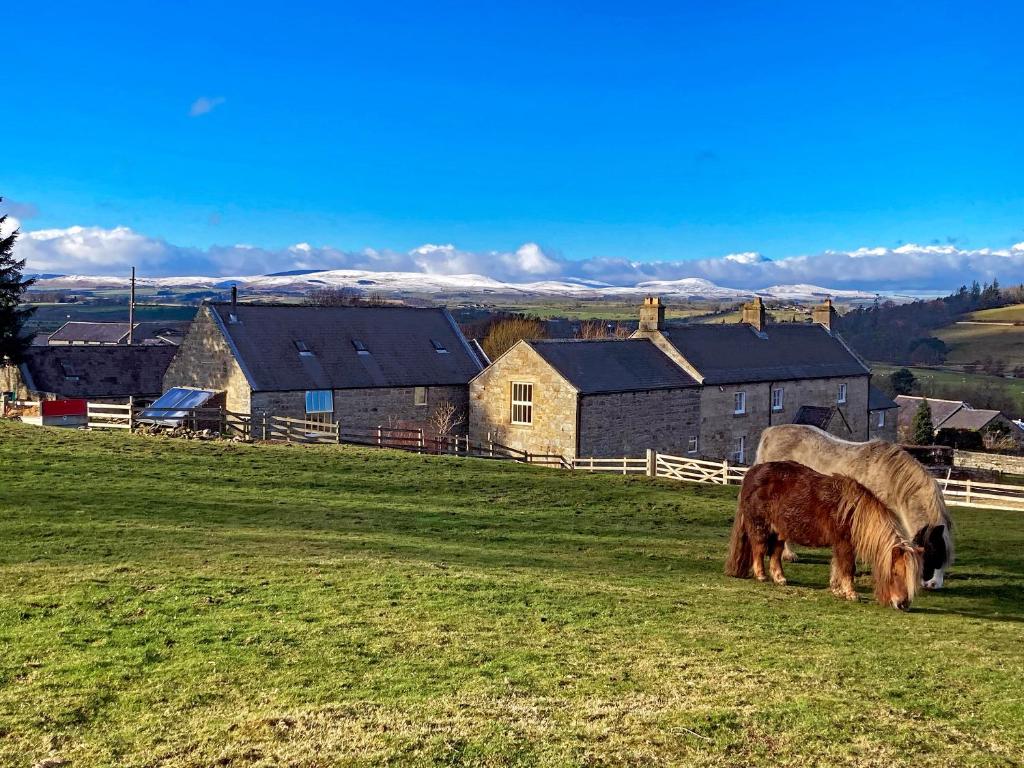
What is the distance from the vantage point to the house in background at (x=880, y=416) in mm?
55844

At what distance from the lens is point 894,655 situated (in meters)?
11.2

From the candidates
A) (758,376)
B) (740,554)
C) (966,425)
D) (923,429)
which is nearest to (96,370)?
(758,376)

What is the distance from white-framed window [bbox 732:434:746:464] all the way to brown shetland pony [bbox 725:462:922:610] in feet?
103

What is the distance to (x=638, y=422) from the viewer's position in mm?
43125

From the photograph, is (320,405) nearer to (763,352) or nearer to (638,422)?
(638,422)

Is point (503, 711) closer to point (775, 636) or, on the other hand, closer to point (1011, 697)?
point (775, 636)

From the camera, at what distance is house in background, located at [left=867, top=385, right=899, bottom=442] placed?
183 ft

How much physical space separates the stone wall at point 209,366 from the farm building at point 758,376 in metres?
20.2

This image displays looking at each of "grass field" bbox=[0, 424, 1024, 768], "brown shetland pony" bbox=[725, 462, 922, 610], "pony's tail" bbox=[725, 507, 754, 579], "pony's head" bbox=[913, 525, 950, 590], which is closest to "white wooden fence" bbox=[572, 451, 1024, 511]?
"grass field" bbox=[0, 424, 1024, 768]

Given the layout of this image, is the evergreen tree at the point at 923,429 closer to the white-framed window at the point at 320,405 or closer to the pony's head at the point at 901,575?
the white-framed window at the point at 320,405

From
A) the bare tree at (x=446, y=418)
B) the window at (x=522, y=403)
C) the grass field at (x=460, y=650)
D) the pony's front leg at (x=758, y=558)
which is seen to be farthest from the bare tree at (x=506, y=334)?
the pony's front leg at (x=758, y=558)

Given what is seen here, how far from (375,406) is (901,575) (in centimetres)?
3305

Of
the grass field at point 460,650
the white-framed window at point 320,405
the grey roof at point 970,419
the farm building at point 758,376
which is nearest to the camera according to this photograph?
the grass field at point 460,650

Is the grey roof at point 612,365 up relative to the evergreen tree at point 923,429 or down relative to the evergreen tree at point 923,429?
up
